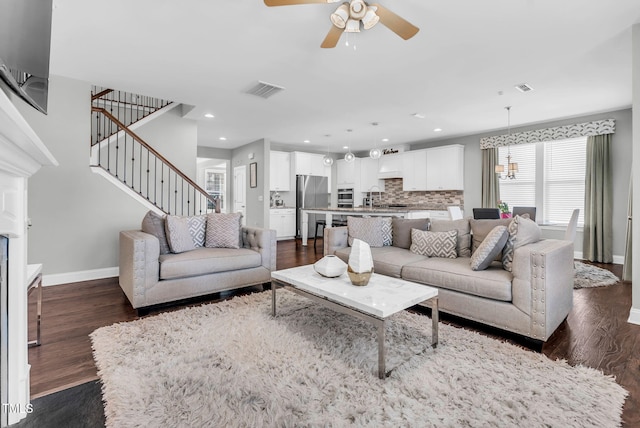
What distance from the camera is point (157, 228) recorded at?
123 inches

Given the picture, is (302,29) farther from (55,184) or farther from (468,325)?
(55,184)

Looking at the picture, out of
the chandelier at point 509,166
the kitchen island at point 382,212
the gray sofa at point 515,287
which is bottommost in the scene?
the gray sofa at point 515,287

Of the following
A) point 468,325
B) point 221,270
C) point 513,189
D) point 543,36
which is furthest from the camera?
point 513,189

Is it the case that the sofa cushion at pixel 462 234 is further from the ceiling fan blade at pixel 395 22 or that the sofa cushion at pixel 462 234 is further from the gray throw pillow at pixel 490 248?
the ceiling fan blade at pixel 395 22

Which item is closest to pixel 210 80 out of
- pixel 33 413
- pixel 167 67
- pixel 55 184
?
pixel 167 67

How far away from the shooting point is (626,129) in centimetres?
479

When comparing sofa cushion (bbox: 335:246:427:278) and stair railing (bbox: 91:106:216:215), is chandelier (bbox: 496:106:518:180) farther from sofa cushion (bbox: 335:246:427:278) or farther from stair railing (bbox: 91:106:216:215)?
stair railing (bbox: 91:106:216:215)

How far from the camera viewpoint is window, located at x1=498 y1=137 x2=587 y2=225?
536cm

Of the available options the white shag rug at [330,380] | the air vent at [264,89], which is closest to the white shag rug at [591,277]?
the white shag rug at [330,380]

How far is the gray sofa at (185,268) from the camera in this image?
2.65 metres

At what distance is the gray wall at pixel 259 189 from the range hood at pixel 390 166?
3039 mm

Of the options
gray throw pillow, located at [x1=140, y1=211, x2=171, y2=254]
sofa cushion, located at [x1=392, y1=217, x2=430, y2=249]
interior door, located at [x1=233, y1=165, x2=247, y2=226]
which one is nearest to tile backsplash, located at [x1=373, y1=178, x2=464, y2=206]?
interior door, located at [x1=233, y1=165, x2=247, y2=226]

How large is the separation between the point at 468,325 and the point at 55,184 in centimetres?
468

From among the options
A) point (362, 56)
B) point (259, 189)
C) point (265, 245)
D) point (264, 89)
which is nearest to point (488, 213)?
point (362, 56)
